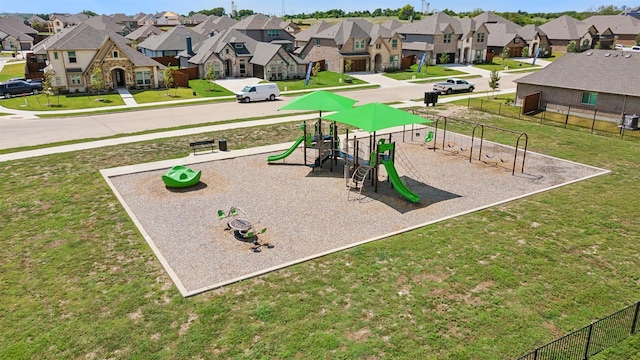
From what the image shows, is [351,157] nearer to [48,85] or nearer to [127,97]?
[127,97]

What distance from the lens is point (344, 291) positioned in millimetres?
12758

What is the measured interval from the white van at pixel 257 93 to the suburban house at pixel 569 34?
7189 cm

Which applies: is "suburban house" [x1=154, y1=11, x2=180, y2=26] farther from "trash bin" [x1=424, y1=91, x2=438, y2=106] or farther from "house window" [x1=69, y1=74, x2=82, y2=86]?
"trash bin" [x1=424, y1=91, x2=438, y2=106]

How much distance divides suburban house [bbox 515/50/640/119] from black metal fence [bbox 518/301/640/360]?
26.9 meters

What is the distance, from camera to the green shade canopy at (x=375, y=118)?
19.3 m

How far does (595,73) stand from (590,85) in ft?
4.95

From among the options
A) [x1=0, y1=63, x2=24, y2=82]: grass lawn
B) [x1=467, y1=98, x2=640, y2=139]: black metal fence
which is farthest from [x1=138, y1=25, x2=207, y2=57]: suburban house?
[x1=467, y1=98, x2=640, y2=139]: black metal fence

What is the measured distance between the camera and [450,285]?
42.9ft

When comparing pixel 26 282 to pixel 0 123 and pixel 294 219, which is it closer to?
pixel 294 219

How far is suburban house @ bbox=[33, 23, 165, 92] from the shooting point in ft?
154

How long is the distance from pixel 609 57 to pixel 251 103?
30864mm

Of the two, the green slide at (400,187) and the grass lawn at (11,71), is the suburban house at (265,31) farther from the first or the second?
the green slide at (400,187)

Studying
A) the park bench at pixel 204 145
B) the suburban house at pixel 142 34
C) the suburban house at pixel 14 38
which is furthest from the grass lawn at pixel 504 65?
the suburban house at pixel 14 38

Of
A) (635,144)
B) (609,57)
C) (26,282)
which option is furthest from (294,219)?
(609,57)
